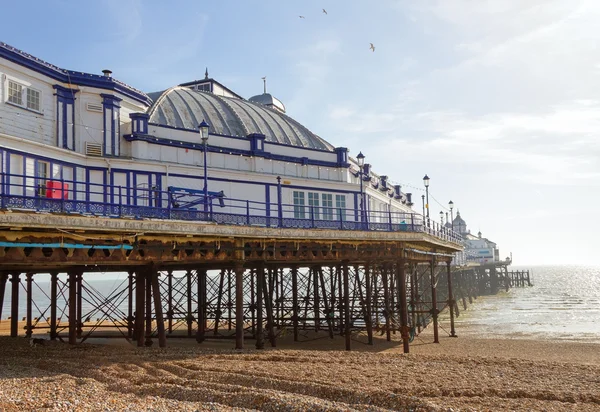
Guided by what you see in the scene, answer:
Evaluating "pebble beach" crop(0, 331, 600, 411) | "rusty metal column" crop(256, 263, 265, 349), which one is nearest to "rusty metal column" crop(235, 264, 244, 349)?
"pebble beach" crop(0, 331, 600, 411)

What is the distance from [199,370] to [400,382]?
5116 mm

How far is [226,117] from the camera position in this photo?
32312 mm

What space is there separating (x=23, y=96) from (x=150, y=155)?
562 centimetres

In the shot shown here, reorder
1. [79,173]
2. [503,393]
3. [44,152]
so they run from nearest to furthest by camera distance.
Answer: [503,393], [44,152], [79,173]

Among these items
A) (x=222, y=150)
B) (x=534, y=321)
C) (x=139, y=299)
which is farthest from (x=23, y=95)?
(x=534, y=321)

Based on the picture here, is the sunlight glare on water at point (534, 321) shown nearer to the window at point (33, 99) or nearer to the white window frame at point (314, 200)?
the white window frame at point (314, 200)

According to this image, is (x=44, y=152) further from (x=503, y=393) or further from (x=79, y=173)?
(x=503, y=393)

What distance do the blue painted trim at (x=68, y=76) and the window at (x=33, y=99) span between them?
771 millimetres

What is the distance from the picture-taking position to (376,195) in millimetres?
36469

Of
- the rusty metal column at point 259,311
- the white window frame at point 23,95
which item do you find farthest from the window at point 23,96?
the rusty metal column at point 259,311

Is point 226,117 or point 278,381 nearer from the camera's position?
point 278,381

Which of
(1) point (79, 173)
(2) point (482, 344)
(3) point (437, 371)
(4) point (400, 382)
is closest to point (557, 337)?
(2) point (482, 344)

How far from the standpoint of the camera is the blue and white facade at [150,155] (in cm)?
2016

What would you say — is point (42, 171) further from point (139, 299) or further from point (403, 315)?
point (403, 315)
